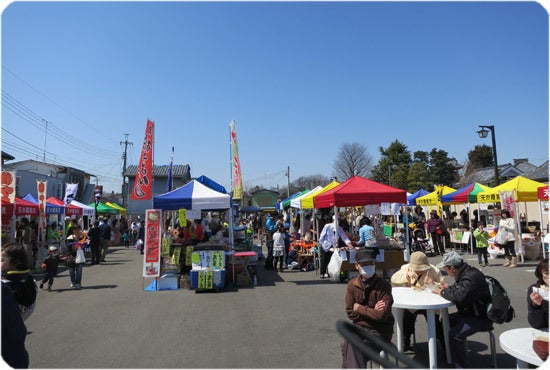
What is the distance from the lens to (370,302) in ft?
11.9

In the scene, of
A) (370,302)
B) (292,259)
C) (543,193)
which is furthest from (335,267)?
(543,193)

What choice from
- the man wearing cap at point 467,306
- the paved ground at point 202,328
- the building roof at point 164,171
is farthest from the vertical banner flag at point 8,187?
the building roof at point 164,171

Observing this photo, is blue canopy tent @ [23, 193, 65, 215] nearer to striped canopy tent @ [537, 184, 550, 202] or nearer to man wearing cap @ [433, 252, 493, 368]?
man wearing cap @ [433, 252, 493, 368]

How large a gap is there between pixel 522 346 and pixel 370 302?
126 centimetres

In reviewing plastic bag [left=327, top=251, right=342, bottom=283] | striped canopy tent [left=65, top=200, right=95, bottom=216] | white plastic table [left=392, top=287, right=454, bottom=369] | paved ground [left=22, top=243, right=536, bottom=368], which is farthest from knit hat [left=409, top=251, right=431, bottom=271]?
striped canopy tent [left=65, top=200, right=95, bottom=216]

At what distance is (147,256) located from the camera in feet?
30.2

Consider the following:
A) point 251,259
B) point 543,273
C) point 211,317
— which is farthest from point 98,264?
point 543,273

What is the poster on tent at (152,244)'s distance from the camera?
30.1 feet

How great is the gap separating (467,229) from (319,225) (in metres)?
7.28

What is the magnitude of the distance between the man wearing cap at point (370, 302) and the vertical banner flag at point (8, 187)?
39.8 ft

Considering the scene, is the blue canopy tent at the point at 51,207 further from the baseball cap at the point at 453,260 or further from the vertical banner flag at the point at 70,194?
the baseball cap at the point at 453,260

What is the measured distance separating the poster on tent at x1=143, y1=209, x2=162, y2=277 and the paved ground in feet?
1.84

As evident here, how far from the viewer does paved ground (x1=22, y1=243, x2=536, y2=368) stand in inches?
179

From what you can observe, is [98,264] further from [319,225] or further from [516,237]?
[516,237]
